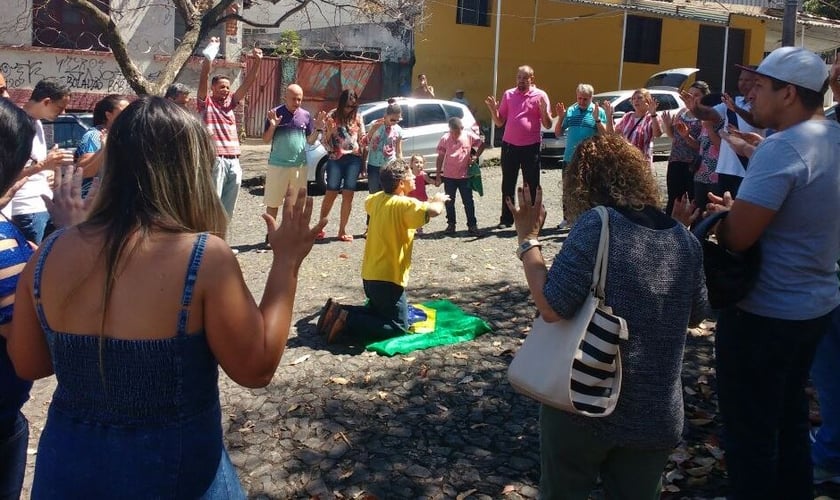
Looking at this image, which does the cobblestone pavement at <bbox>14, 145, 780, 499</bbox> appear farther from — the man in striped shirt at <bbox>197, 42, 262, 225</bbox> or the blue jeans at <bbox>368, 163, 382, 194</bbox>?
the blue jeans at <bbox>368, 163, 382, 194</bbox>

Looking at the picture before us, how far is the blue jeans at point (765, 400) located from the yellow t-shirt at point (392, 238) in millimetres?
3237

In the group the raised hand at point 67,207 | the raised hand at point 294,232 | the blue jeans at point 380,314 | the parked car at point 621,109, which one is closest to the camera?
the raised hand at point 294,232

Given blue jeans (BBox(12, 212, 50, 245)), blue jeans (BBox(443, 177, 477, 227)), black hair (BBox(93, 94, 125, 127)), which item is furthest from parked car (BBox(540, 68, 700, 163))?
blue jeans (BBox(12, 212, 50, 245))

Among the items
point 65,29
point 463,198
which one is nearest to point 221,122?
point 463,198

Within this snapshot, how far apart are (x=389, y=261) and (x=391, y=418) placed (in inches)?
64.6

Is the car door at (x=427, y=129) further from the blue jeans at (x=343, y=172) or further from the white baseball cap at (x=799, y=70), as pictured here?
the white baseball cap at (x=799, y=70)

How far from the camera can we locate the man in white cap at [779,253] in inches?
120

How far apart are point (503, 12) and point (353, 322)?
2008cm

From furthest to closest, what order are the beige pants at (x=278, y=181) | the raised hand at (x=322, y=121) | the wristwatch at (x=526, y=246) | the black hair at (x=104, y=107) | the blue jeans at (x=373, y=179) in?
the blue jeans at (x=373, y=179), the raised hand at (x=322, y=121), the beige pants at (x=278, y=181), the black hair at (x=104, y=107), the wristwatch at (x=526, y=246)

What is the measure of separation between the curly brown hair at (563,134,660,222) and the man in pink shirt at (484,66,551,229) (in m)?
7.10

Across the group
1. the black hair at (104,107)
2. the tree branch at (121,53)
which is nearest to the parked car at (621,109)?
the tree branch at (121,53)

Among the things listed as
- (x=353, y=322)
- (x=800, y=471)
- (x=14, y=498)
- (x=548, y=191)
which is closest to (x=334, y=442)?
(x=353, y=322)

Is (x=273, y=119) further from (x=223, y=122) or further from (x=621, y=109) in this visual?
(x=621, y=109)

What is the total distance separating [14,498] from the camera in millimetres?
2729
